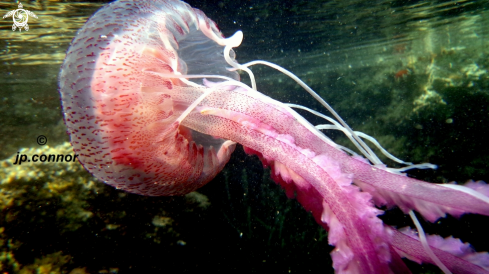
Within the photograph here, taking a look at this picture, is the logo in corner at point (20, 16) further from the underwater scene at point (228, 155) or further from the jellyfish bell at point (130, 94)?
the jellyfish bell at point (130, 94)

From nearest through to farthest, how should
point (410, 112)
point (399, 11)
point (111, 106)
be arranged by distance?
point (111, 106) < point (410, 112) < point (399, 11)

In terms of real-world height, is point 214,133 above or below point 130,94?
below

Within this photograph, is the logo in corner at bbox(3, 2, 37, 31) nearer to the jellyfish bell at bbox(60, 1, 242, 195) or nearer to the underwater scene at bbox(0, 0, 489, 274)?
the underwater scene at bbox(0, 0, 489, 274)

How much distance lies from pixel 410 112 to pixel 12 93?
12.0m

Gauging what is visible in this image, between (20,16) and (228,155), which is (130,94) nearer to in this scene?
(228,155)

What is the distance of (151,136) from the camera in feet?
5.17

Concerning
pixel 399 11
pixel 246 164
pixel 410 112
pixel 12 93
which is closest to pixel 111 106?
pixel 246 164

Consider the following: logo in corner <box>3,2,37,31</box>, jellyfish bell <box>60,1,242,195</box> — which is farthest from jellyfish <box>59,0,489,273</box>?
logo in corner <box>3,2,37,31</box>

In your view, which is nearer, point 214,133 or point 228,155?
point 214,133

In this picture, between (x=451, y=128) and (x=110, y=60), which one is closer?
(x=110, y=60)

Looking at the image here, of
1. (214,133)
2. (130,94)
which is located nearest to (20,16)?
(130,94)

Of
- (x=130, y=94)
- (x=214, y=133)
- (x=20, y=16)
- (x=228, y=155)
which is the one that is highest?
(x=130, y=94)

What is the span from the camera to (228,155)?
2566mm

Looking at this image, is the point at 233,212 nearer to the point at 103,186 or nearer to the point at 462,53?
the point at 103,186
